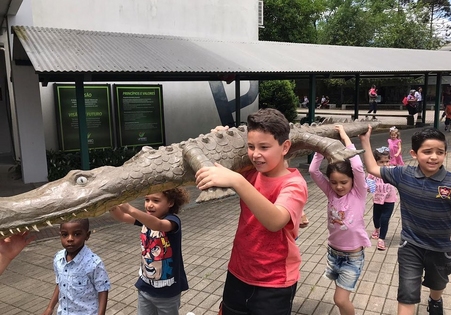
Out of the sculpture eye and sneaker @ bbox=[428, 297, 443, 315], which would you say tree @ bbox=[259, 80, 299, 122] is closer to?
sneaker @ bbox=[428, 297, 443, 315]

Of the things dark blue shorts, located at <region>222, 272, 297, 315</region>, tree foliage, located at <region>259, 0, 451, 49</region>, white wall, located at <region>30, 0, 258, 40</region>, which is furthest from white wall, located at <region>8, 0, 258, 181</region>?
tree foliage, located at <region>259, 0, 451, 49</region>

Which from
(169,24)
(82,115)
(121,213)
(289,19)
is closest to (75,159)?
(82,115)

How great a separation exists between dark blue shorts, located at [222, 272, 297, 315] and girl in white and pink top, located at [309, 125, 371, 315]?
1.04 metres

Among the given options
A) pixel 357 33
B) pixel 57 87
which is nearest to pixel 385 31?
pixel 357 33

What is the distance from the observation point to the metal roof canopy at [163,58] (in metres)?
6.82

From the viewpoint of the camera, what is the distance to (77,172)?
2334mm

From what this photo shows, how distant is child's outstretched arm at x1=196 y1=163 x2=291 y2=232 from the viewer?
1.73m

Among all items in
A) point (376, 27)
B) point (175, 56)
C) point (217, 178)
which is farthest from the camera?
point (376, 27)

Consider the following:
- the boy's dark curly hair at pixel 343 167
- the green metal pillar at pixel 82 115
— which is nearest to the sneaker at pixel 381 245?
the boy's dark curly hair at pixel 343 167

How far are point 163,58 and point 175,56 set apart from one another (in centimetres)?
46

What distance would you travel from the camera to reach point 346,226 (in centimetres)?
305

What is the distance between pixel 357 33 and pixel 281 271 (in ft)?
96.7

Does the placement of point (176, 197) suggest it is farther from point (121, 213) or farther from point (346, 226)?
point (346, 226)

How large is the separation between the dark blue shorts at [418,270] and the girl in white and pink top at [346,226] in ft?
1.06
